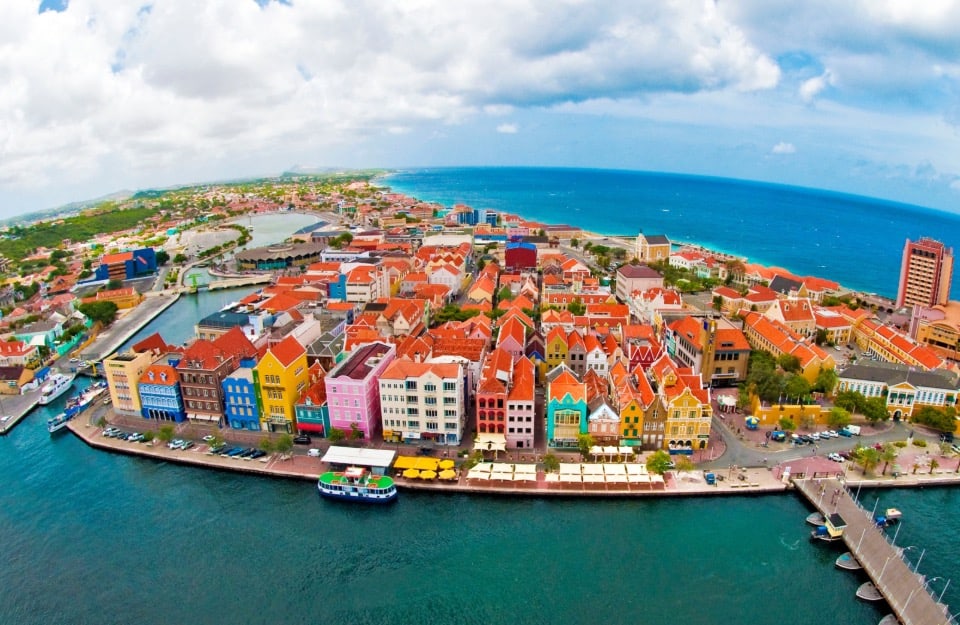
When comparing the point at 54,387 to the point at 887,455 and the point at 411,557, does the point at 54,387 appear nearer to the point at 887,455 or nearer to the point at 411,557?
the point at 411,557

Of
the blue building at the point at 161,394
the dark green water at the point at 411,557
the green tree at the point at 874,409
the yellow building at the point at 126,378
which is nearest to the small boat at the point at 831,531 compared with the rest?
the dark green water at the point at 411,557

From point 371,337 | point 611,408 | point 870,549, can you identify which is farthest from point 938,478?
point 371,337

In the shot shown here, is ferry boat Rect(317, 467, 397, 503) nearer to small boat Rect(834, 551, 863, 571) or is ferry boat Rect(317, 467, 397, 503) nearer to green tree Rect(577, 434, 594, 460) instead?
green tree Rect(577, 434, 594, 460)

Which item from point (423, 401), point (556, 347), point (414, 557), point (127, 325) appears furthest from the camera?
point (127, 325)

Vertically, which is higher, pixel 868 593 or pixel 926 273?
pixel 926 273

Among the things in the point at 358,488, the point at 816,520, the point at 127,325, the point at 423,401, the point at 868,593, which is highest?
the point at 423,401

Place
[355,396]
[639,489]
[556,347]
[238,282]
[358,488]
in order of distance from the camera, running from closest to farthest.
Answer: [639,489], [358,488], [355,396], [556,347], [238,282]

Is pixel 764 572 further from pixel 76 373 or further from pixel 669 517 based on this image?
pixel 76 373

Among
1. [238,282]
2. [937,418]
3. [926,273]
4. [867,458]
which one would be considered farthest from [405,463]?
[926,273]
